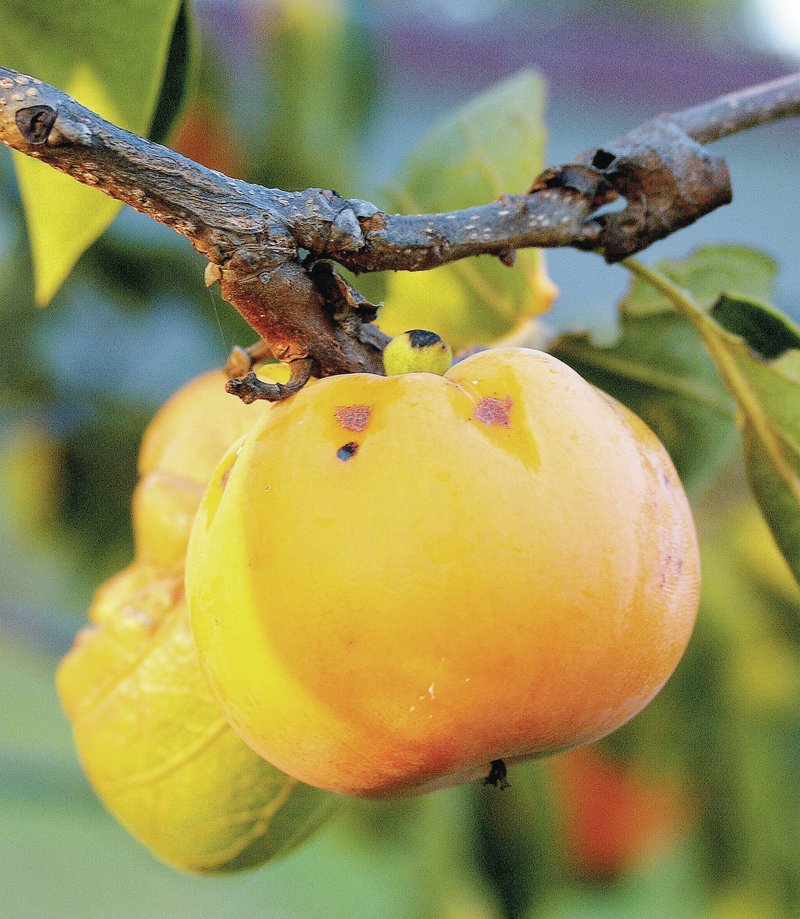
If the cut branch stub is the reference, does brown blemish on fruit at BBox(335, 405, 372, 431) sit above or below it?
above

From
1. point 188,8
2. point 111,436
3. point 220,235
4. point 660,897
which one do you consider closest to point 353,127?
point 111,436

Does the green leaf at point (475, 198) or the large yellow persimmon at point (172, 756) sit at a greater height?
the green leaf at point (475, 198)

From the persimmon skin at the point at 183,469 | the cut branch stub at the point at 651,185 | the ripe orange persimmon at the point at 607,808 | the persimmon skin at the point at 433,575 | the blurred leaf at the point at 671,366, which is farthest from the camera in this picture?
the ripe orange persimmon at the point at 607,808

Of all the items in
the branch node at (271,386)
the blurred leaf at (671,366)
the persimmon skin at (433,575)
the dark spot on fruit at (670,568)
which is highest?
the branch node at (271,386)

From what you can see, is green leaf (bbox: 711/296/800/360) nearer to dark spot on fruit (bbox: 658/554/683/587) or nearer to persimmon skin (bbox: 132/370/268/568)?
dark spot on fruit (bbox: 658/554/683/587)

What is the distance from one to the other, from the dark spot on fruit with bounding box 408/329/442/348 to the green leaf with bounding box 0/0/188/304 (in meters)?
0.35

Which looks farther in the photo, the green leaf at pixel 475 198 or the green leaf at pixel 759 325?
the green leaf at pixel 475 198

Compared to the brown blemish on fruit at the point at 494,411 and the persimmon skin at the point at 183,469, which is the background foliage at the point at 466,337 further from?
the brown blemish on fruit at the point at 494,411

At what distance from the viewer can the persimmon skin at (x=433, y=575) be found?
461 millimetres

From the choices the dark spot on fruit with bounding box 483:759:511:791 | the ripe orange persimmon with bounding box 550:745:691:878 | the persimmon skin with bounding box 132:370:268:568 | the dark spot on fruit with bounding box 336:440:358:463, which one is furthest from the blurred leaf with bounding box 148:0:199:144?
the ripe orange persimmon with bounding box 550:745:691:878

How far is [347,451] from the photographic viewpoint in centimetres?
48

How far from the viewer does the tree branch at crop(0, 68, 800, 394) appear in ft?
1.52

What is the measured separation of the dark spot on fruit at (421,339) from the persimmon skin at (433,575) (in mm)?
26

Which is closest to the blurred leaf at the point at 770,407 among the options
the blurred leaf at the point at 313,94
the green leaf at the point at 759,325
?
the green leaf at the point at 759,325
